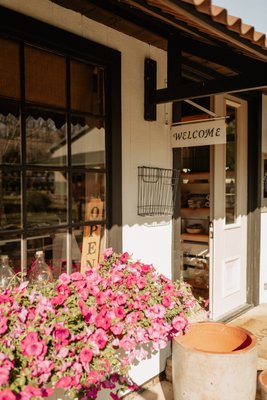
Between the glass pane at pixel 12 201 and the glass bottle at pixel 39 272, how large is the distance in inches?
9.7

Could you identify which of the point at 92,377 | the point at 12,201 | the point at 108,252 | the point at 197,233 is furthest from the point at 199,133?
the point at 197,233

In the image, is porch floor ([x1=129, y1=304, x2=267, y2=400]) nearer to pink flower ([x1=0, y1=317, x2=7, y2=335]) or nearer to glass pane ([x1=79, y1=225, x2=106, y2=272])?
glass pane ([x1=79, y1=225, x2=106, y2=272])

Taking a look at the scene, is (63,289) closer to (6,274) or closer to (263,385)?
(6,274)

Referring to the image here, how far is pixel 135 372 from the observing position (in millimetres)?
2760

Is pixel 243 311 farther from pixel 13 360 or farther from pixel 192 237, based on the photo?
pixel 13 360

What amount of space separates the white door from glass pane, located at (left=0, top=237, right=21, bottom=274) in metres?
2.32

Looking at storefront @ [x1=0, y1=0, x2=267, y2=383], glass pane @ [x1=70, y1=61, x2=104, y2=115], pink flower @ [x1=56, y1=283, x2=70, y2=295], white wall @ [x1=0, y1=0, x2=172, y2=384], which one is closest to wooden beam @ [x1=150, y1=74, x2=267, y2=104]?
storefront @ [x1=0, y1=0, x2=267, y2=383]

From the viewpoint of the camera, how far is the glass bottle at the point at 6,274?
2.04m

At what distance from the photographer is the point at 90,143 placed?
260 cm

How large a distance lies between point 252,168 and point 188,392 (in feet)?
9.72


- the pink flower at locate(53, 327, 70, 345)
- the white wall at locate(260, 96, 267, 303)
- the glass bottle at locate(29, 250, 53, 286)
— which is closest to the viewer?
the pink flower at locate(53, 327, 70, 345)

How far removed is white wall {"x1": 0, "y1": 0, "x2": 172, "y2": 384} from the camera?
2671mm

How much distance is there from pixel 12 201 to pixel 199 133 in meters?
1.97

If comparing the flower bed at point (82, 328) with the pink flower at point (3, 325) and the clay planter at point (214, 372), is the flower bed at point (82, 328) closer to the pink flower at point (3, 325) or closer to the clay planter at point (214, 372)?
the pink flower at point (3, 325)
